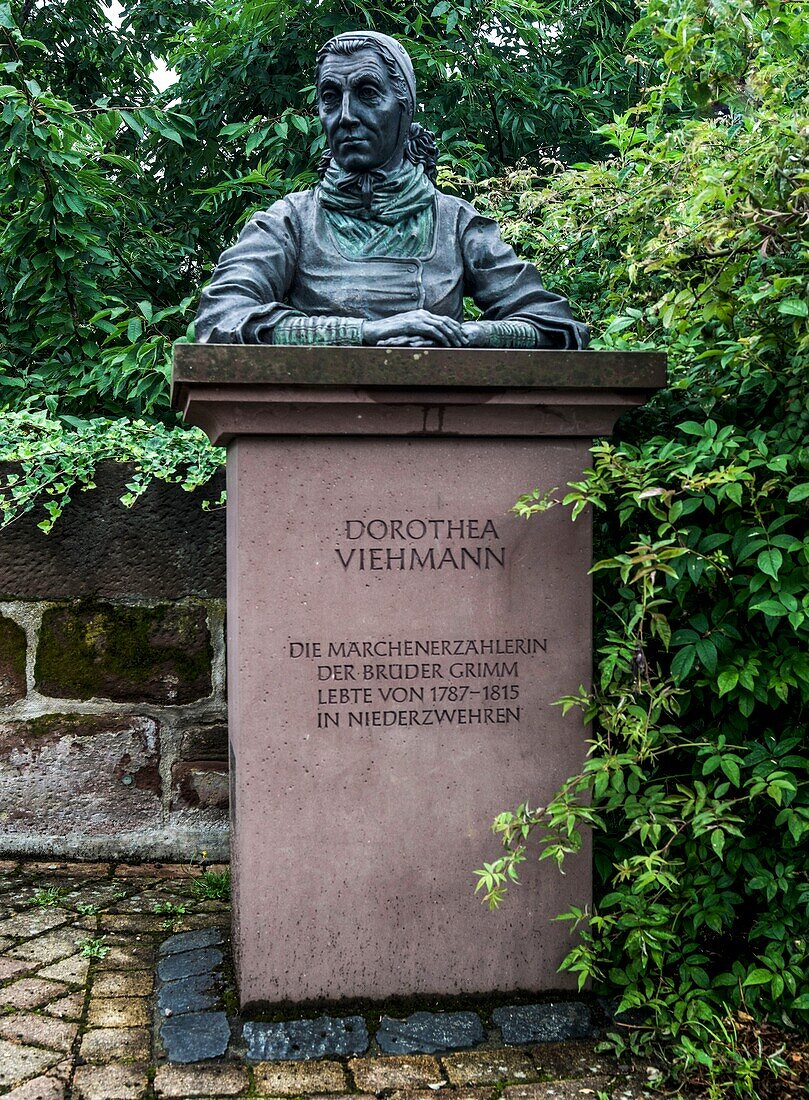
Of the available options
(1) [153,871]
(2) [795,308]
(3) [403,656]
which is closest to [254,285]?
(3) [403,656]

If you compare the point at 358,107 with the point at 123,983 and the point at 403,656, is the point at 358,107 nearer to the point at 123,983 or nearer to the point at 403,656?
the point at 403,656

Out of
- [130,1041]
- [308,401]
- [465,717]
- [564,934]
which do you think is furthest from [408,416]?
[130,1041]

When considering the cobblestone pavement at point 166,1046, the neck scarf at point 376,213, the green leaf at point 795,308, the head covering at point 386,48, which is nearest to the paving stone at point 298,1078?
the cobblestone pavement at point 166,1046

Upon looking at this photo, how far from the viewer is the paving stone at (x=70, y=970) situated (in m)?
2.98

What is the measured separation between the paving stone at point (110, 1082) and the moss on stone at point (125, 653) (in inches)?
65.0

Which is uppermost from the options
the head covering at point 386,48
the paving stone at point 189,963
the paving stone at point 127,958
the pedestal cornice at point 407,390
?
the head covering at point 386,48

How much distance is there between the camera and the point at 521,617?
2922 millimetres

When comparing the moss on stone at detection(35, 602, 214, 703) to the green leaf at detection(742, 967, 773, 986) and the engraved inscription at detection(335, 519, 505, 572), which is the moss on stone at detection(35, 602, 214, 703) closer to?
the engraved inscription at detection(335, 519, 505, 572)

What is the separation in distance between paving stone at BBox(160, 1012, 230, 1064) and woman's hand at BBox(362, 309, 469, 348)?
5.76 ft

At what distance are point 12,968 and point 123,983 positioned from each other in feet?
1.13

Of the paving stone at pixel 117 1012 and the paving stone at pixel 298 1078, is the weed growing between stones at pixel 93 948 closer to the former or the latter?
the paving stone at pixel 117 1012

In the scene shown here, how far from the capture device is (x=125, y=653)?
4.00 m

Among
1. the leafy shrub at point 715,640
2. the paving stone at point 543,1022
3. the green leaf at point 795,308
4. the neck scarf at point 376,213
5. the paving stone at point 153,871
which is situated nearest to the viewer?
the green leaf at point 795,308

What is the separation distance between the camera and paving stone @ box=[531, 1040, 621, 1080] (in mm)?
2543
